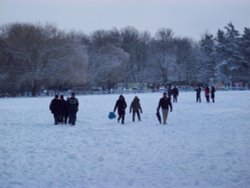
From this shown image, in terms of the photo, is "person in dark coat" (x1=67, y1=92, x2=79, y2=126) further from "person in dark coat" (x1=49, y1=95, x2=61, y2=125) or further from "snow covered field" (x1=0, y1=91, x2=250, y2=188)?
"snow covered field" (x1=0, y1=91, x2=250, y2=188)

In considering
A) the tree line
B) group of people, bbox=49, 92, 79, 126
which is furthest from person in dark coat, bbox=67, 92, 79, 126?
the tree line

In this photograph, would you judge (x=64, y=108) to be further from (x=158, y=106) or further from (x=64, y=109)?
(x=158, y=106)

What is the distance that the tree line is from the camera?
6438 cm

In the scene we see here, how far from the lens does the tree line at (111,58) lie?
6438 centimetres

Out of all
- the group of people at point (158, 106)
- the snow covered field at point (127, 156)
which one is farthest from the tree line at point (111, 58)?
the snow covered field at point (127, 156)

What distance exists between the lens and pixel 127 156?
38.5 feet

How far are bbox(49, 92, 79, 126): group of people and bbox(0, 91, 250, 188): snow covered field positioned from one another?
1660 mm

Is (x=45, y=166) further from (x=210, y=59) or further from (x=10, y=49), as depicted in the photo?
(x=210, y=59)

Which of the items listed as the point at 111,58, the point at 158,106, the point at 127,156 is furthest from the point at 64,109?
the point at 111,58

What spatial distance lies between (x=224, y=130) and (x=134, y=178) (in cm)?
869

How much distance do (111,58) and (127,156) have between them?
7224 cm

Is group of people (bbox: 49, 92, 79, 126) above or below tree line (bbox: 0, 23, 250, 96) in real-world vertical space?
below

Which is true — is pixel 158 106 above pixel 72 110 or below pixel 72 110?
above

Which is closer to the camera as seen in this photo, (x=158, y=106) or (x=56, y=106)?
(x=158, y=106)
